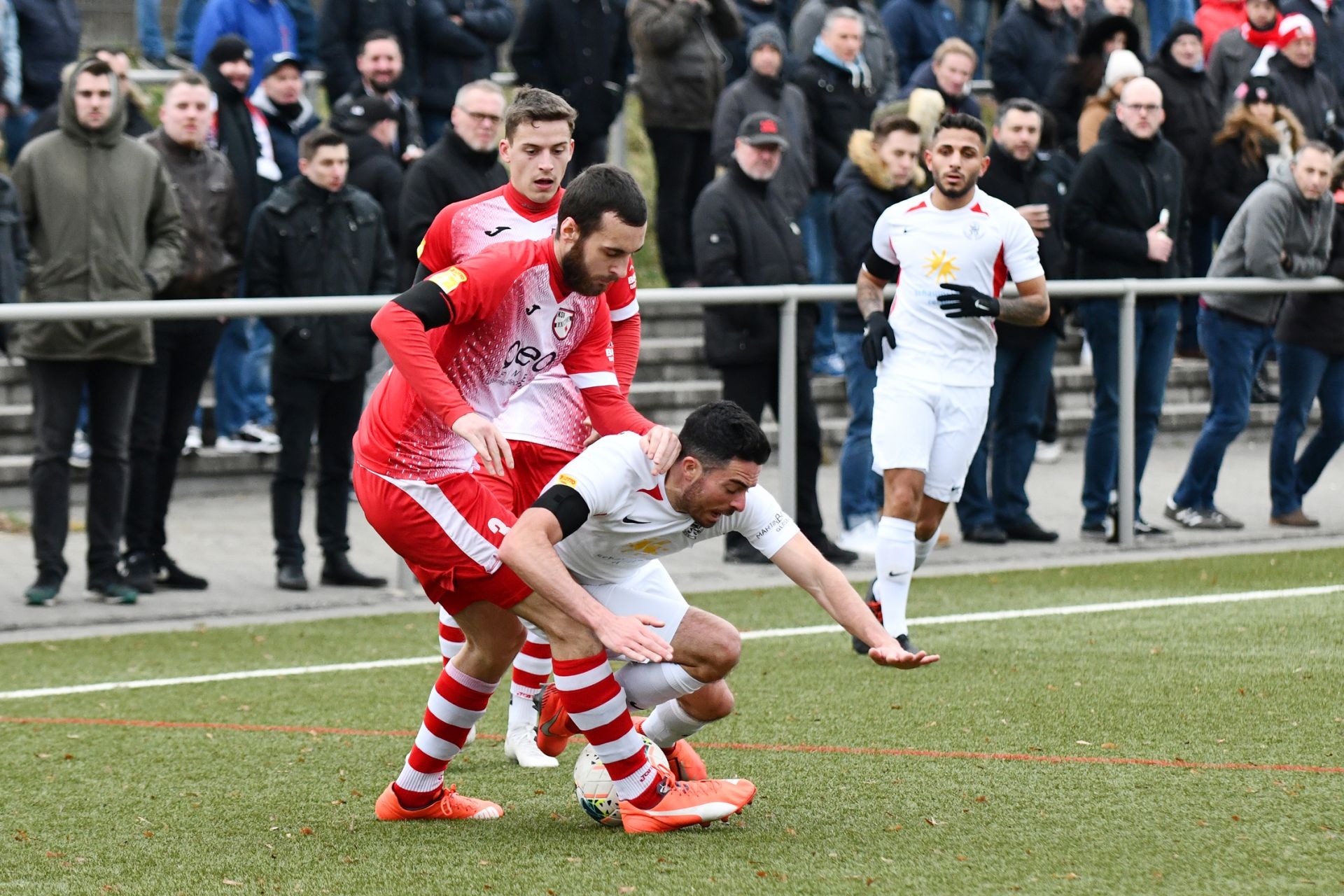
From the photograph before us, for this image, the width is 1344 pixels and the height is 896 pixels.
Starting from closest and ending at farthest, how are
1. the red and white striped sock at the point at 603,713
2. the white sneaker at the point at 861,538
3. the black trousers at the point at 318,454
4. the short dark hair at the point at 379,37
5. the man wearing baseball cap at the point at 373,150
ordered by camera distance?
1. the red and white striped sock at the point at 603,713
2. the black trousers at the point at 318,454
3. the white sneaker at the point at 861,538
4. the man wearing baseball cap at the point at 373,150
5. the short dark hair at the point at 379,37

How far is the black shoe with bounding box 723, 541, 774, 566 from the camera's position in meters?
10.4

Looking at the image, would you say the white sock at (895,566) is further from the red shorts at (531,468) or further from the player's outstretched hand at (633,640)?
the player's outstretched hand at (633,640)

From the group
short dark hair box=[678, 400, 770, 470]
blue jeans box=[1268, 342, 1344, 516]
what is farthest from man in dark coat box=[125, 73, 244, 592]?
blue jeans box=[1268, 342, 1344, 516]

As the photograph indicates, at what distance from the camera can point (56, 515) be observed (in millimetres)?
9008

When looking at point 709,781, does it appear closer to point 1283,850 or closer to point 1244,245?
point 1283,850

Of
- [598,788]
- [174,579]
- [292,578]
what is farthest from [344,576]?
Result: [598,788]

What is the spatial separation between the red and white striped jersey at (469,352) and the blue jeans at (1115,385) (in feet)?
18.8

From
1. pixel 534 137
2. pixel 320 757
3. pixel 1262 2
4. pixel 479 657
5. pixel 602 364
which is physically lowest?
pixel 320 757

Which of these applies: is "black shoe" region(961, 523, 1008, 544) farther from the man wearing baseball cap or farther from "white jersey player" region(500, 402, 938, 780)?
"white jersey player" region(500, 402, 938, 780)

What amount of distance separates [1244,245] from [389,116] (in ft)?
16.1

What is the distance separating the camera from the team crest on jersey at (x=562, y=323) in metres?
5.58

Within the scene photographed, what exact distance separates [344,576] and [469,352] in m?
4.41

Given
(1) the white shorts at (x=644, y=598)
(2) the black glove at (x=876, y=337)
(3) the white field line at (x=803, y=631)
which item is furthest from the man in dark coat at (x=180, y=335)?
(1) the white shorts at (x=644, y=598)

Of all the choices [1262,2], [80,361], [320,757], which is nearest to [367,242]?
[80,361]
